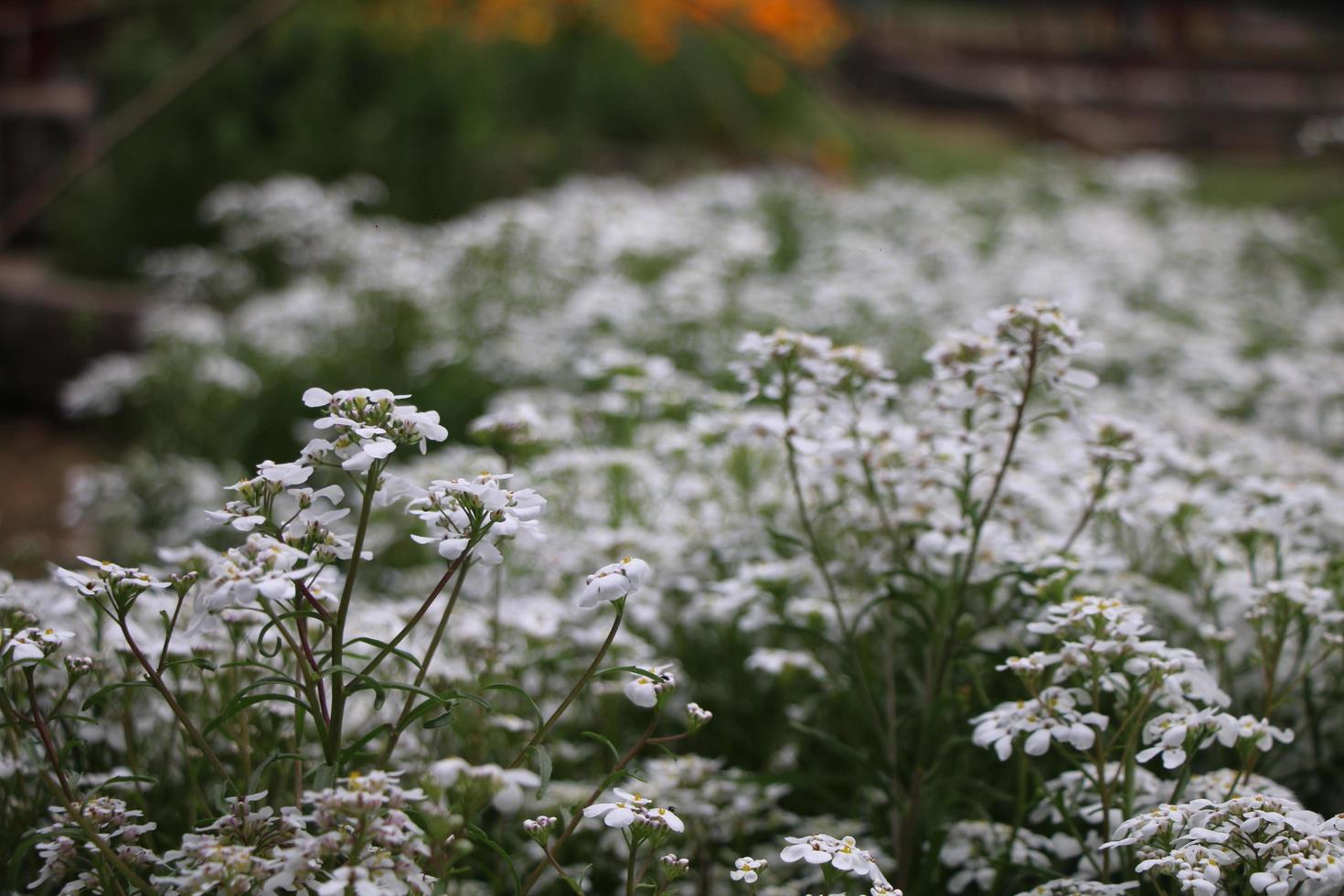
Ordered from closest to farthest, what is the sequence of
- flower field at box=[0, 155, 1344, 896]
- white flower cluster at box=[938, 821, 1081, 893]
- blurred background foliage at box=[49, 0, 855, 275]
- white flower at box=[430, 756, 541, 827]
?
1. white flower at box=[430, 756, 541, 827]
2. flower field at box=[0, 155, 1344, 896]
3. white flower cluster at box=[938, 821, 1081, 893]
4. blurred background foliage at box=[49, 0, 855, 275]

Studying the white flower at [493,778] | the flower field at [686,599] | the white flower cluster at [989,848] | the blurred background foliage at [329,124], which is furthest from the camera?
the blurred background foliage at [329,124]

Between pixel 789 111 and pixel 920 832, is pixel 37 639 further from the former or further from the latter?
pixel 789 111

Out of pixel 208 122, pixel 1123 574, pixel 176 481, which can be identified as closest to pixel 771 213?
pixel 208 122

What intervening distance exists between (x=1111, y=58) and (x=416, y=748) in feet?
42.4

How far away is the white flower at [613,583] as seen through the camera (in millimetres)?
1420

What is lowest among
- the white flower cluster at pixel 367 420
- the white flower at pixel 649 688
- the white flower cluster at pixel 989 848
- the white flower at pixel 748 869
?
the white flower cluster at pixel 989 848

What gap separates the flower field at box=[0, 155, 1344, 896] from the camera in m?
1.43

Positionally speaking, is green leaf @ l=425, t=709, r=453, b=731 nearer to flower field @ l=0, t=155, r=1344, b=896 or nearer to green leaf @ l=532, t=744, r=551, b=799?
flower field @ l=0, t=155, r=1344, b=896

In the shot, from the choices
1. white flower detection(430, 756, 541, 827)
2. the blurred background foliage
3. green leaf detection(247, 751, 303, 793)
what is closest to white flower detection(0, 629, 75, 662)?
green leaf detection(247, 751, 303, 793)

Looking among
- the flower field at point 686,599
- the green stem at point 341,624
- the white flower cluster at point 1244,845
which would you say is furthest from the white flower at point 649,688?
the white flower cluster at point 1244,845

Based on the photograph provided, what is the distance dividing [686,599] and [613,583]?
1460mm

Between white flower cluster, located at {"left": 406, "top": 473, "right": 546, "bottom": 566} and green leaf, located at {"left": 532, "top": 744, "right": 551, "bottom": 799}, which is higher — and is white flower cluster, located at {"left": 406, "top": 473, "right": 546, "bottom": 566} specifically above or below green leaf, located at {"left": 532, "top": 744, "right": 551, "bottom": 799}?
above

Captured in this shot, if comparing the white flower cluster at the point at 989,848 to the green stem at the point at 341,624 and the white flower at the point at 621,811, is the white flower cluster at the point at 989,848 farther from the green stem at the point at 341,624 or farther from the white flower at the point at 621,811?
the green stem at the point at 341,624

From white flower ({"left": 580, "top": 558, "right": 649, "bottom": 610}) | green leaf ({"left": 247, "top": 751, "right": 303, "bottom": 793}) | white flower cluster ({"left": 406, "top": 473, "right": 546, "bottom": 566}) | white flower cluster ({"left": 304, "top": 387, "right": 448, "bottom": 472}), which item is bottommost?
green leaf ({"left": 247, "top": 751, "right": 303, "bottom": 793})
